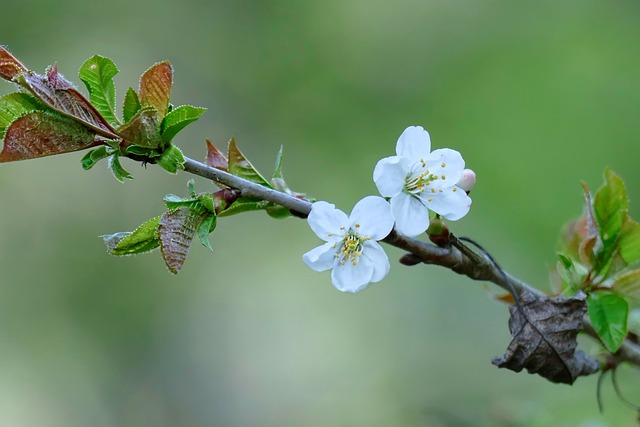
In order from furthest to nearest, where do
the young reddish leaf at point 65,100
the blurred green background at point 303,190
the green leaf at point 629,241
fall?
the blurred green background at point 303,190 → the green leaf at point 629,241 → the young reddish leaf at point 65,100

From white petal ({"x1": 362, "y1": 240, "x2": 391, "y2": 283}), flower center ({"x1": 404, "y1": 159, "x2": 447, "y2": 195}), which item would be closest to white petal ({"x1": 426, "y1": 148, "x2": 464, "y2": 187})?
flower center ({"x1": 404, "y1": 159, "x2": 447, "y2": 195})

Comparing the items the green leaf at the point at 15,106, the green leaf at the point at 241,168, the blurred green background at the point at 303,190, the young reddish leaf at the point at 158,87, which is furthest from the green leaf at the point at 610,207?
the blurred green background at the point at 303,190

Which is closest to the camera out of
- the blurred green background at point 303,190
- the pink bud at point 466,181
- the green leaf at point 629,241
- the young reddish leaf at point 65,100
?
the young reddish leaf at point 65,100

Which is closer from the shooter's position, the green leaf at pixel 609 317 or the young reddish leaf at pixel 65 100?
the young reddish leaf at pixel 65 100

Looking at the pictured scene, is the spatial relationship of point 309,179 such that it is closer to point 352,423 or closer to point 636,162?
point 352,423

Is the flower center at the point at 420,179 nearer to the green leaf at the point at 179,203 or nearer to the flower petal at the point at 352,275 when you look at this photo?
the flower petal at the point at 352,275

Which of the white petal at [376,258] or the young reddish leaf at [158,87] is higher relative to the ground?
the young reddish leaf at [158,87]

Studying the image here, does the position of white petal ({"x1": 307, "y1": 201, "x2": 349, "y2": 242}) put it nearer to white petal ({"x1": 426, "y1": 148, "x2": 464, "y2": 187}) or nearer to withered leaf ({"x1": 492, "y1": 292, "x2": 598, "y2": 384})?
white petal ({"x1": 426, "y1": 148, "x2": 464, "y2": 187})
